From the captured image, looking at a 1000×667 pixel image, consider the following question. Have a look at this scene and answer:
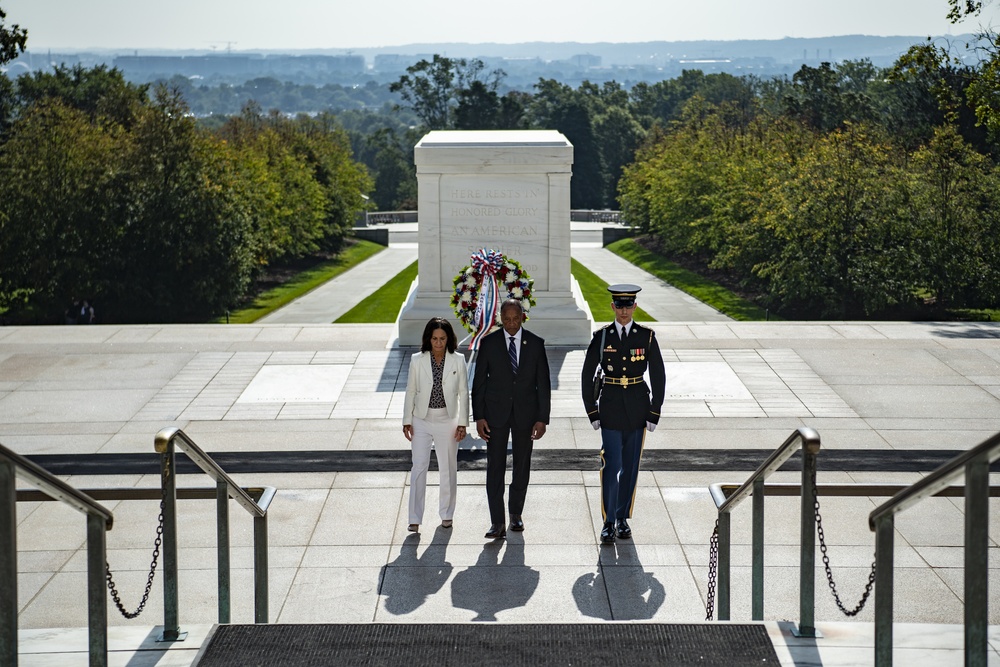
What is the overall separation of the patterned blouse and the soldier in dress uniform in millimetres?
959

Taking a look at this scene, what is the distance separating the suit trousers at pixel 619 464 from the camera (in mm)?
8195

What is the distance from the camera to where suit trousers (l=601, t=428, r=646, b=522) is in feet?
26.9

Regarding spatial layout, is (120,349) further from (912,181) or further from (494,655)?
(912,181)

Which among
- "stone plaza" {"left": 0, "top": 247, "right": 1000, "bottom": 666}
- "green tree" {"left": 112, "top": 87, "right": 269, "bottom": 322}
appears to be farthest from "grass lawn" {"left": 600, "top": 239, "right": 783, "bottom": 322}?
"stone plaza" {"left": 0, "top": 247, "right": 1000, "bottom": 666}

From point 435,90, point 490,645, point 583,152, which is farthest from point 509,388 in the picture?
point 435,90

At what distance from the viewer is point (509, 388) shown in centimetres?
819

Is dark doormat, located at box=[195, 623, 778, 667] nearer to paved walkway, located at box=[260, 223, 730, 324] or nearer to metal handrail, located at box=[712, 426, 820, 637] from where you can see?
metal handrail, located at box=[712, 426, 820, 637]

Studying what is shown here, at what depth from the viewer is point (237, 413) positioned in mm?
12203

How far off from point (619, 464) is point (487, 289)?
4.23 metres

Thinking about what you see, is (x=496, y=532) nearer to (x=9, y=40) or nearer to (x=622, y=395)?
(x=622, y=395)

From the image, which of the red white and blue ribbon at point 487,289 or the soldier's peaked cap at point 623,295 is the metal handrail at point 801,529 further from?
the red white and blue ribbon at point 487,289

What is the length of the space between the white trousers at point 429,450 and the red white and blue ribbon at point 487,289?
3765 millimetres

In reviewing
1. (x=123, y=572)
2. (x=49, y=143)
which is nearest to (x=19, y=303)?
(x=49, y=143)

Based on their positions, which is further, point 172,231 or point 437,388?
point 172,231
